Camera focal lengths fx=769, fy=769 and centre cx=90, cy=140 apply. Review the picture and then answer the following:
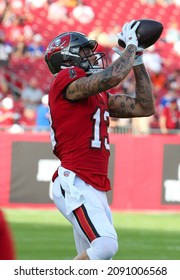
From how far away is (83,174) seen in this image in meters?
5.17

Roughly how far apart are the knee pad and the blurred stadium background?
12.0ft

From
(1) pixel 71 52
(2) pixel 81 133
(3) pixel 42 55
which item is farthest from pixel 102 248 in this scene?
(3) pixel 42 55

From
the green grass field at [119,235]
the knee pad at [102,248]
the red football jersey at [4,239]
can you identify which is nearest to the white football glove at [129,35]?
the knee pad at [102,248]

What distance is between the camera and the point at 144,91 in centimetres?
574

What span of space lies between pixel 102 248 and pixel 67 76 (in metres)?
1.17

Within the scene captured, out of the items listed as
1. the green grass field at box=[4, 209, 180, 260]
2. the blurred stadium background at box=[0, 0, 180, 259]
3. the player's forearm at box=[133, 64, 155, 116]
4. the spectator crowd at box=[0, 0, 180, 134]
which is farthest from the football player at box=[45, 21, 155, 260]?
the spectator crowd at box=[0, 0, 180, 134]

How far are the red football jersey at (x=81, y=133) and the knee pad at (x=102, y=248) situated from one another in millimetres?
402

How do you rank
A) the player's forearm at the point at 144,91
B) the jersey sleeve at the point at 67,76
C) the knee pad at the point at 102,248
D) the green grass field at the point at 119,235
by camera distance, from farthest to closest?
the green grass field at the point at 119,235 → the player's forearm at the point at 144,91 → the jersey sleeve at the point at 67,76 → the knee pad at the point at 102,248

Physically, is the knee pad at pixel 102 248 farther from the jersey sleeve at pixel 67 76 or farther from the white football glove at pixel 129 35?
the white football glove at pixel 129 35

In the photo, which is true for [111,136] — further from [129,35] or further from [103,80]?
[103,80]

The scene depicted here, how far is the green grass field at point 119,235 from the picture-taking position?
29.0ft

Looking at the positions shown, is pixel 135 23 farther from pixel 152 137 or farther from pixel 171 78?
pixel 171 78
